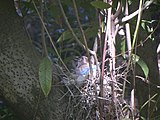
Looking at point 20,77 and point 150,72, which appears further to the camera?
point 150,72

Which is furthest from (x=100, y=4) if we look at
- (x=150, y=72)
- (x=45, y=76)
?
(x=150, y=72)

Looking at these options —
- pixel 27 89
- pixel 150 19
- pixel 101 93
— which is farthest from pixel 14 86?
pixel 150 19

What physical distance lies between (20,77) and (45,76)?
109mm

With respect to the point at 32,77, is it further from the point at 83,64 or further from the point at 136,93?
the point at 136,93

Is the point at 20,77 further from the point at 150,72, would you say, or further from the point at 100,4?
the point at 150,72

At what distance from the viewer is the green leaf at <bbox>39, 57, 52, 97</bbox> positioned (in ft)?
2.72

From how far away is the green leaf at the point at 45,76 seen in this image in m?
0.83

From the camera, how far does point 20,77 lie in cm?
94

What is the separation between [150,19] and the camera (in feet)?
3.79

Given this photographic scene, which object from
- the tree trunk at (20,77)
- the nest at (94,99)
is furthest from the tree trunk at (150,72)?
the tree trunk at (20,77)

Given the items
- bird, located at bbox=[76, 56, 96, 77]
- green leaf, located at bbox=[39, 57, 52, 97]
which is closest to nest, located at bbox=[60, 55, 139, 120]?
bird, located at bbox=[76, 56, 96, 77]

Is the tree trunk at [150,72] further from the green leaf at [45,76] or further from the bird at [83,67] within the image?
the green leaf at [45,76]

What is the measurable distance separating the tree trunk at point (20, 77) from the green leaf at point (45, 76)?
0.31 feet

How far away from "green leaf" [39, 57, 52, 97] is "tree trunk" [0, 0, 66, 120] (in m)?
0.09
